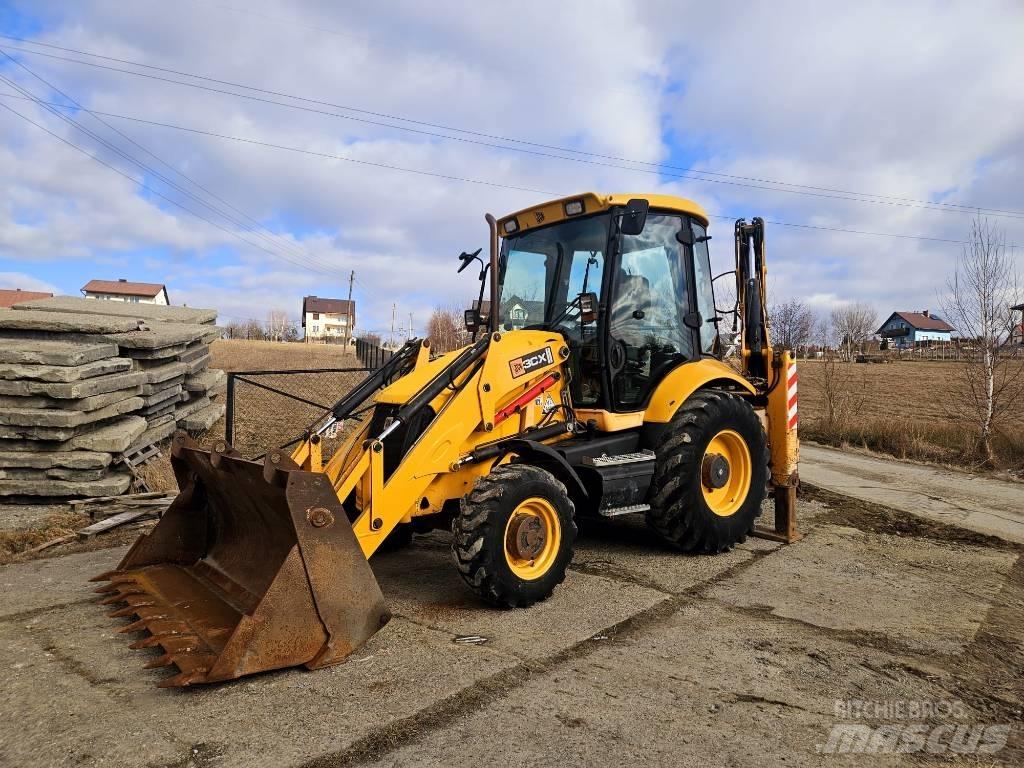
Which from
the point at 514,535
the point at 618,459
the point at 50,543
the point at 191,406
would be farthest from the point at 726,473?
the point at 191,406

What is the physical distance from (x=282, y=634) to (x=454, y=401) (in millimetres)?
1798

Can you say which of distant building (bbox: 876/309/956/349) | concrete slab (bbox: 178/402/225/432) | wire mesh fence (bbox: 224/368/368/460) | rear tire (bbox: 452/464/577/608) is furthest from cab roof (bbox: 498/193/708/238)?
distant building (bbox: 876/309/956/349)

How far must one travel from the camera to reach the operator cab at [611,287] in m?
5.40

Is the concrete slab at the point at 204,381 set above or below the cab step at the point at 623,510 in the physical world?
above

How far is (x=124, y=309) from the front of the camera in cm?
1027

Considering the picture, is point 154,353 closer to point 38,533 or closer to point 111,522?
point 111,522

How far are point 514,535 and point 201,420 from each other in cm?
699

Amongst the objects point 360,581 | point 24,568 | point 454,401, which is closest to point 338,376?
point 24,568

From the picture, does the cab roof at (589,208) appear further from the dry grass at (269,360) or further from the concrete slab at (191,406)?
the dry grass at (269,360)

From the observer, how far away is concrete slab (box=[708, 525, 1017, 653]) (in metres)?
4.27

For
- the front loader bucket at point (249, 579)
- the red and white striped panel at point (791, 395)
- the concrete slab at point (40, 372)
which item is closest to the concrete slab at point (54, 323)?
the concrete slab at point (40, 372)

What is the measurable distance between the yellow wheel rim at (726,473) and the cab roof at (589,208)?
1873mm

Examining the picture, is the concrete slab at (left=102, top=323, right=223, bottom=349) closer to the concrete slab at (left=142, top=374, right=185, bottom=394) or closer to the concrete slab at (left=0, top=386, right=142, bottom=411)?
the concrete slab at (left=142, top=374, right=185, bottom=394)

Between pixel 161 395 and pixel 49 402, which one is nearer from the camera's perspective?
pixel 49 402
